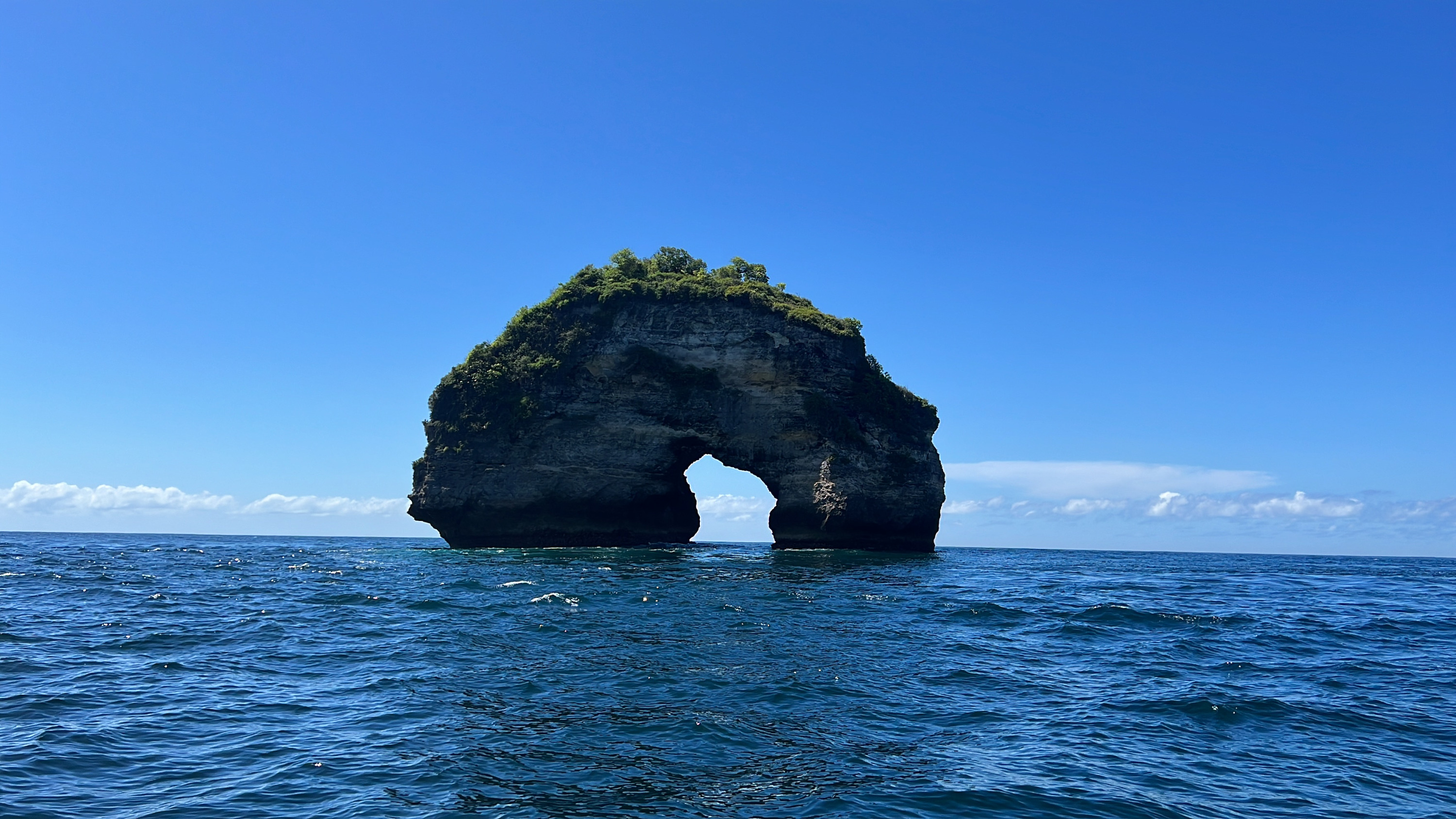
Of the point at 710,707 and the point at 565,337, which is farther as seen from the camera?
the point at 565,337

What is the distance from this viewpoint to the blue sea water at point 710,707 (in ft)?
25.1

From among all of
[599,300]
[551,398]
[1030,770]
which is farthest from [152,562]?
[1030,770]

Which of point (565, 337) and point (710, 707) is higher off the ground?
→ point (565, 337)

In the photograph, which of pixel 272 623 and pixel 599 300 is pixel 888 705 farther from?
pixel 599 300

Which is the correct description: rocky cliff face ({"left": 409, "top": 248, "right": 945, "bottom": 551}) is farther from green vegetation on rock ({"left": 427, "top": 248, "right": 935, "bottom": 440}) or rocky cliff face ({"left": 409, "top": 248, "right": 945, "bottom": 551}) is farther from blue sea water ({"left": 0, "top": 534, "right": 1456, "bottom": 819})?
blue sea water ({"left": 0, "top": 534, "right": 1456, "bottom": 819})

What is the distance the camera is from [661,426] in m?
49.1

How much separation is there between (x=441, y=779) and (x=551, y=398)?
139 feet

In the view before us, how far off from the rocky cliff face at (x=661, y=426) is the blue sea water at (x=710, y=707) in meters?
25.9

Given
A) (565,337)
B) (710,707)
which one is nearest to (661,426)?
(565,337)

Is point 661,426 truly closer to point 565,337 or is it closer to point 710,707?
point 565,337

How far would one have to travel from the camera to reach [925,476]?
161ft

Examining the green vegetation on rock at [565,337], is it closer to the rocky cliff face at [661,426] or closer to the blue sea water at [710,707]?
the rocky cliff face at [661,426]

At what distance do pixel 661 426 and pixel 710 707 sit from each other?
3886cm

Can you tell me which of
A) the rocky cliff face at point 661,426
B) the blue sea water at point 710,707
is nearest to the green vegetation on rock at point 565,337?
the rocky cliff face at point 661,426
